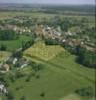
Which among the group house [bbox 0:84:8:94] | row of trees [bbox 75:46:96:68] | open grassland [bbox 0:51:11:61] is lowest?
open grassland [bbox 0:51:11:61]

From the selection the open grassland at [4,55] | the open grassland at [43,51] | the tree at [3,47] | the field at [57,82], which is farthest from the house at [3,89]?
the tree at [3,47]

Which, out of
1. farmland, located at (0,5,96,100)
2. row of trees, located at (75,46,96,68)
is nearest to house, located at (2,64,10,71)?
farmland, located at (0,5,96,100)

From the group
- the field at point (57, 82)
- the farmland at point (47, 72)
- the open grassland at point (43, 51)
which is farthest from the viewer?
the open grassland at point (43, 51)

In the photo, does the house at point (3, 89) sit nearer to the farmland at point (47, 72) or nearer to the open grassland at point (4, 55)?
the farmland at point (47, 72)

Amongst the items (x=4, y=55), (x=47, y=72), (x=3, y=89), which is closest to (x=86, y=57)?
(x=47, y=72)

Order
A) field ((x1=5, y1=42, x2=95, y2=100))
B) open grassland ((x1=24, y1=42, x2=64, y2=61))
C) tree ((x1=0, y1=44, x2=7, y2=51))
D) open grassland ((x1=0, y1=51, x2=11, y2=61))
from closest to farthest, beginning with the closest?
field ((x1=5, y1=42, x2=95, y2=100))
open grassland ((x1=24, y1=42, x2=64, y2=61))
open grassland ((x1=0, y1=51, x2=11, y2=61))
tree ((x1=0, y1=44, x2=7, y2=51))

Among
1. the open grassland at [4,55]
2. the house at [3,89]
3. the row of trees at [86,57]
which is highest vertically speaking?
the house at [3,89]

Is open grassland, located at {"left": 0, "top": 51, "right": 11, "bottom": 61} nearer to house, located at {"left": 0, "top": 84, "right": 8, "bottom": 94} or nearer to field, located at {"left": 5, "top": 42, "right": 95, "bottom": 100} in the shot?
field, located at {"left": 5, "top": 42, "right": 95, "bottom": 100}

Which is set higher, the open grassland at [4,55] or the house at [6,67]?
the house at [6,67]

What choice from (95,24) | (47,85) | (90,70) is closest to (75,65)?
(90,70)
